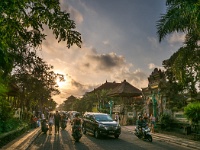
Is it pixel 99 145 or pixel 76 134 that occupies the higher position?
pixel 76 134

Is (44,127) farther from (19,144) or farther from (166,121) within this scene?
(166,121)

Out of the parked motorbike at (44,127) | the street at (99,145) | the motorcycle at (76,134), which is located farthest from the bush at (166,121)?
the parked motorbike at (44,127)

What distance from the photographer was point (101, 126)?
55.4ft

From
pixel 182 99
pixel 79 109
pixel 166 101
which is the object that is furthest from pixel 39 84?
pixel 79 109

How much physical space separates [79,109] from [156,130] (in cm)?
6010

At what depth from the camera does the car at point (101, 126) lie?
54.8 ft

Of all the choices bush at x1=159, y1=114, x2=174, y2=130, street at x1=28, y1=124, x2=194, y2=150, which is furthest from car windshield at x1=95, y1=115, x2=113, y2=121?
bush at x1=159, y1=114, x2=174, y2=130

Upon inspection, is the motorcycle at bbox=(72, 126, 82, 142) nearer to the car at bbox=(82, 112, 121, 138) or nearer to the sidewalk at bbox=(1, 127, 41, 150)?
the car at bbox=(82, 112, 121, 138)

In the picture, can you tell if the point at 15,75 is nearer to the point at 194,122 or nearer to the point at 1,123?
the point at 1,123

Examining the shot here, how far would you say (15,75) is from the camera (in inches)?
1041

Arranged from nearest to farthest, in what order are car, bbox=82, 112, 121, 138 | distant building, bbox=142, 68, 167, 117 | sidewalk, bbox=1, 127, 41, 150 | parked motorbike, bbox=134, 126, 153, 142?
1. sidewalk, bbox=1, 127, 41, 150
2. parked motorbike, bbox=134, 126, 153, 142
3. car, bbox=82, 112, 121, 138
4. distant building, bbox=142, 68, 167, 117

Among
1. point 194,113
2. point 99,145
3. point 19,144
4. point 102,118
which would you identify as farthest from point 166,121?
point 19,144

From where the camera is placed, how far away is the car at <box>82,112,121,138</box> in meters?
16.7

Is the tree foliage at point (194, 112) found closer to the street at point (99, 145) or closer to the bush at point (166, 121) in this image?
the street at point (99, 145)
